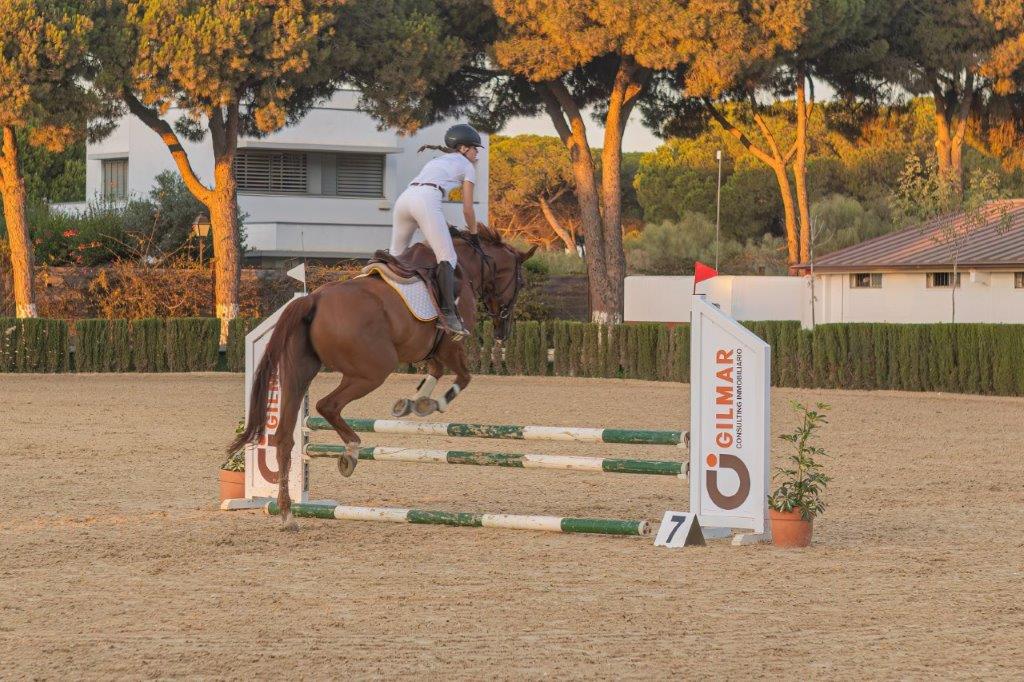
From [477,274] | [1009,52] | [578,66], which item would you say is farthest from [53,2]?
[477,274]

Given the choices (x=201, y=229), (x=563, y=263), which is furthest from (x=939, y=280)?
(x=201, y=229)

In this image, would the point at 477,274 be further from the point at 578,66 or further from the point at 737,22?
the point at 578,66

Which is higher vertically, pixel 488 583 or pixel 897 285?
pixel 897 285

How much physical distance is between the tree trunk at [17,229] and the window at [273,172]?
46.1 ft

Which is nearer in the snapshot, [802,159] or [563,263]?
[802,159]

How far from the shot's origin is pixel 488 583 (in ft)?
26.6

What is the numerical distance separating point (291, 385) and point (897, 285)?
31115 mm

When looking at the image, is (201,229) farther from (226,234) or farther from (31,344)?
(31,344)

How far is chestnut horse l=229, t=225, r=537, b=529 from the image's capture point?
9.45 m

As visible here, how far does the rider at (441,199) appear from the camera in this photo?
9633mm

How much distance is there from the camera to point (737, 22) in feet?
106

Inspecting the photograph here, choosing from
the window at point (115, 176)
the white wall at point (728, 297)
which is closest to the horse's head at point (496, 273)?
the white wall at point (728, 297)

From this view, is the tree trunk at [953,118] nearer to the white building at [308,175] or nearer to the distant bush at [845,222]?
the distant bush at [845,222]

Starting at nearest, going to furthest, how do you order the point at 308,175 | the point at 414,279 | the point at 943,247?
the point at 414,279, the point at 943,247, the point at 308,175
